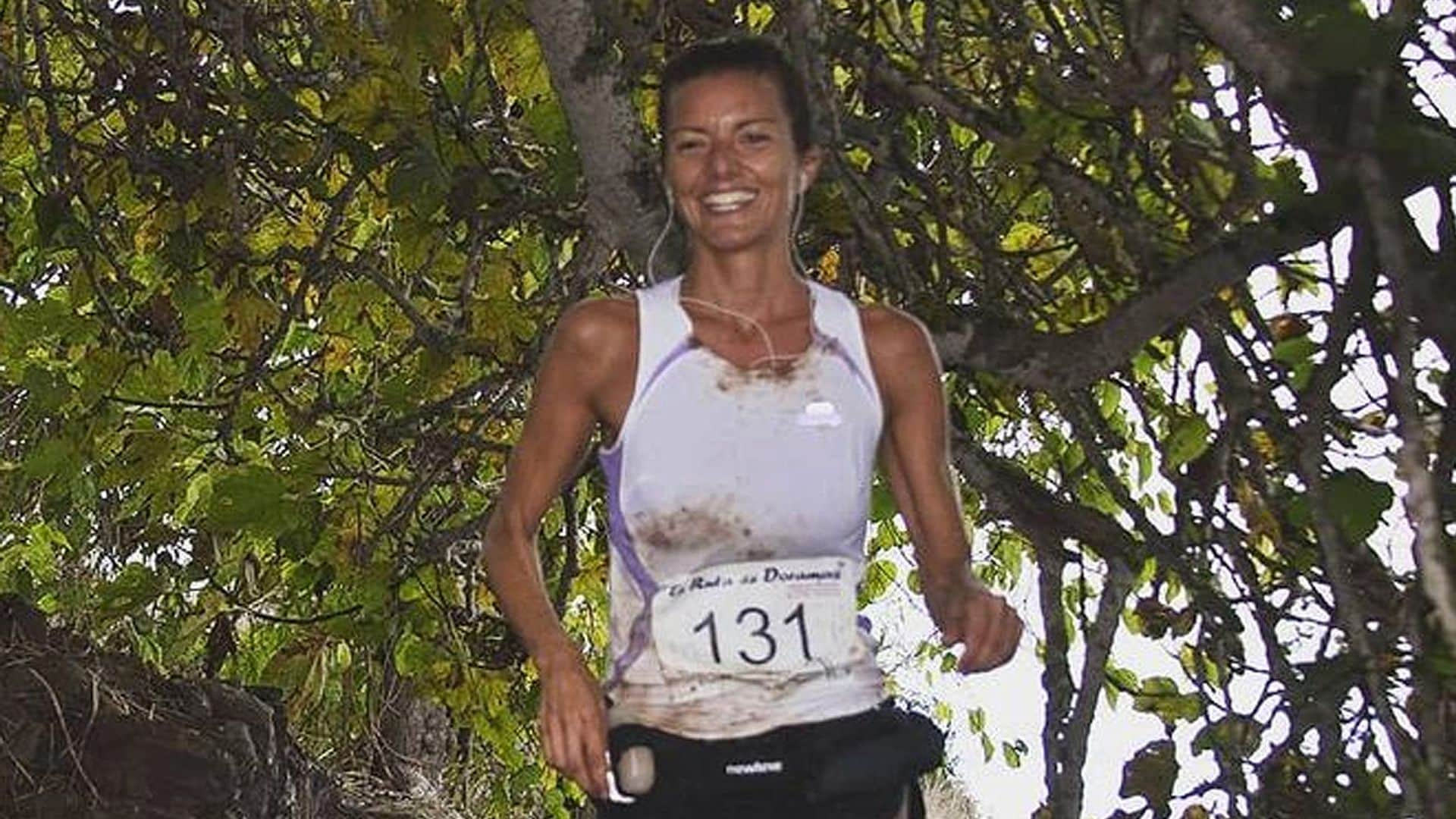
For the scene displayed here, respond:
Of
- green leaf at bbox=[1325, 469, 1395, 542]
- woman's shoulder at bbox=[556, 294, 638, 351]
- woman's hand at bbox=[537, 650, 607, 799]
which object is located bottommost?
woman's hand at bbox=[537, 650, 607, 799]

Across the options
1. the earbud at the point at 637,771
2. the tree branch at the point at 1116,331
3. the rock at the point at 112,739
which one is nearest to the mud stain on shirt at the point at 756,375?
the earbud at the point at 637,771

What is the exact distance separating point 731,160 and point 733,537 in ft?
1.26

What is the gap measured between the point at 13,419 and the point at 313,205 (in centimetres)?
A: 200

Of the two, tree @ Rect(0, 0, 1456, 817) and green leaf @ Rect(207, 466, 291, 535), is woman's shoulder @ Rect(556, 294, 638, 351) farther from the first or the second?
green leaf @ Rect(207, 466, 291, 535)

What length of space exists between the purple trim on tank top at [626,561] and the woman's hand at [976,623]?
0.33m

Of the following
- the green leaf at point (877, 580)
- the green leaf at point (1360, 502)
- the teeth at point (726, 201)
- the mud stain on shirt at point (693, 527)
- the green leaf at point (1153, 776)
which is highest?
the green leaf at point (877, 580)

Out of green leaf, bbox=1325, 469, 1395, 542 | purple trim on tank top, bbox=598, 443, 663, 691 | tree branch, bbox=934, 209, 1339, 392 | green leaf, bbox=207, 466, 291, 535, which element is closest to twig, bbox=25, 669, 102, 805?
green leaf, bbox=207, 466, 291, 535

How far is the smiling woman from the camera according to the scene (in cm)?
236

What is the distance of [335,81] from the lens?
4.31m

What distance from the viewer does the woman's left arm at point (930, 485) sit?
8.20 feet

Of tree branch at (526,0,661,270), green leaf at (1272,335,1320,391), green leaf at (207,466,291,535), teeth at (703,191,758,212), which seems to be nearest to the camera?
teeth at (703,191,758,212)

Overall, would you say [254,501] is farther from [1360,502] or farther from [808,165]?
[1360,502]

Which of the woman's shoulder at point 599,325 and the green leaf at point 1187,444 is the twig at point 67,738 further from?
the woman's shoulder at point 599,325

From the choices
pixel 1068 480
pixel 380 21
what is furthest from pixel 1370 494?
pixel 380 21
